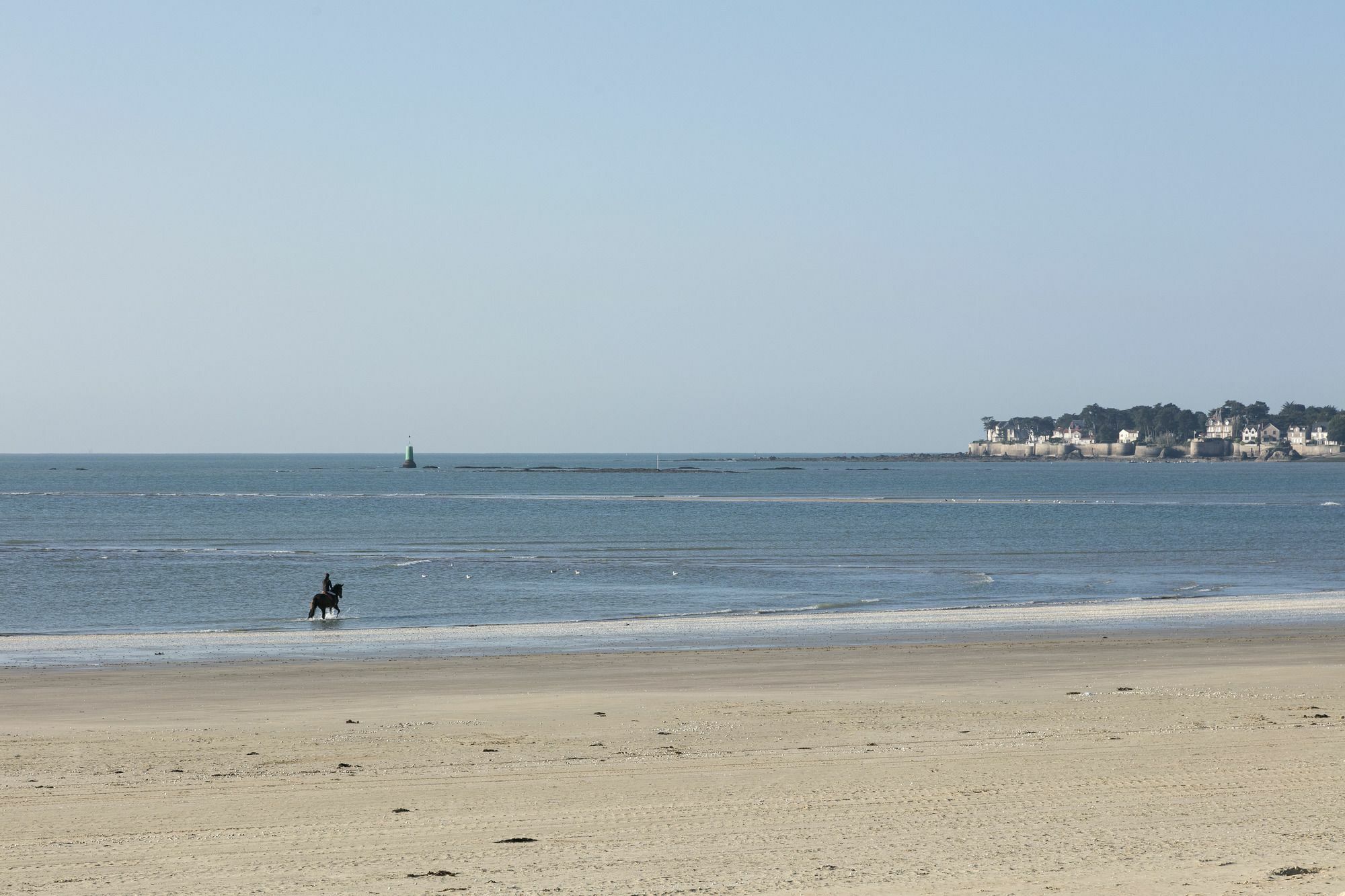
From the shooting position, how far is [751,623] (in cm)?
2905

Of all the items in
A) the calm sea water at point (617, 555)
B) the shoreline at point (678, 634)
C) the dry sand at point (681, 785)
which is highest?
the dry sand at point (681, 785)

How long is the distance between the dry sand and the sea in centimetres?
1194

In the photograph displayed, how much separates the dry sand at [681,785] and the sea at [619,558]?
11.9 metres

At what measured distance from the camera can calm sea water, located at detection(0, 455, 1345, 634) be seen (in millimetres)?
35094

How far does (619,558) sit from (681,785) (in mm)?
42333

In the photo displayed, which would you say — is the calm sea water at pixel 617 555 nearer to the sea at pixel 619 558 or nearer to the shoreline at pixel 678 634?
the sea at pixel 619 558

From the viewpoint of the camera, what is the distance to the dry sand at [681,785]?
8.56m

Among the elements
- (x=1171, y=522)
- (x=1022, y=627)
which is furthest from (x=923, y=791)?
(x=1171, y=522)

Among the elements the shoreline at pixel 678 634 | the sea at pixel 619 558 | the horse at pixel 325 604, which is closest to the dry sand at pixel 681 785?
the shoreline at pixel 678 634

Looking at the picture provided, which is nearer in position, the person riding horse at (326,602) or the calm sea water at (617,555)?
the person riding horse at (326,602)

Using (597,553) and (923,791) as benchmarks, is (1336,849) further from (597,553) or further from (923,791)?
(597,553)

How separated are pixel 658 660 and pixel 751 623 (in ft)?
22.2

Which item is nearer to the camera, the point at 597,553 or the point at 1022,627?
the point at 1022,627

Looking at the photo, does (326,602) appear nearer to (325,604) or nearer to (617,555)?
(325,604)
